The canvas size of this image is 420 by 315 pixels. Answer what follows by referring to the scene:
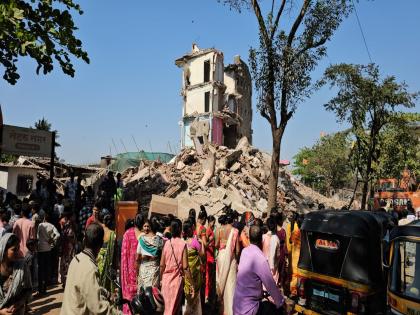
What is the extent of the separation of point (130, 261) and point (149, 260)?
1.79 feet

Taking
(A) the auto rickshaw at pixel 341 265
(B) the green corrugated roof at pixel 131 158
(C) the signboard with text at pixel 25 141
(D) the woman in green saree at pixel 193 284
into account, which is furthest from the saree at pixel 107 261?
(B) the green corrugated roof at pixel 131 158

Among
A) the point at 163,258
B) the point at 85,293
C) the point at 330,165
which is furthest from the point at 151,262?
the point at 330,165

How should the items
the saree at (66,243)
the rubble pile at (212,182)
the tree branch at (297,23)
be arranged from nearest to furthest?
the saree at (66,243), the tree branch at (297,23), the rubble pile at (212,182)

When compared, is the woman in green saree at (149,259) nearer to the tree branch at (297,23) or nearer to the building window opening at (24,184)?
Answer: the tree branch at (297,23)

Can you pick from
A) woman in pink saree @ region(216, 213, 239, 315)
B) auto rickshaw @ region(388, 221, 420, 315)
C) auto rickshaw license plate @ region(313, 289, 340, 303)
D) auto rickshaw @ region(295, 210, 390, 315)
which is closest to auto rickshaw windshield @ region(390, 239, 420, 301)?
auto rickshaw @ region(388, 221, 420, 315)

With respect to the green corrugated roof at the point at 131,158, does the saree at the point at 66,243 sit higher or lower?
lower

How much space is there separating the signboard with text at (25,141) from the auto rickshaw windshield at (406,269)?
1031 cm

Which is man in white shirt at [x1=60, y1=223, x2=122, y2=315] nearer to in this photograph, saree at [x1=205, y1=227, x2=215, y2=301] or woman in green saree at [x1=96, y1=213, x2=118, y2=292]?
woman in green saree at [x1=96, y1=213, x2=118, y2=292]

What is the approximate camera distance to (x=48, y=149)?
11.9m

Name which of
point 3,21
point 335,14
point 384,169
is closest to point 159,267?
point 3,21

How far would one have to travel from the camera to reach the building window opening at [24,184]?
82.2 feet

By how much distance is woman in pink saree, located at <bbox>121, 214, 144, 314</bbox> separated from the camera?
5855 mm

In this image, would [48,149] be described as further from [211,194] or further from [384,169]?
[384,169]

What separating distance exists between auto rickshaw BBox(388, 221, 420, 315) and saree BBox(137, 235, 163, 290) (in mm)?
3233
